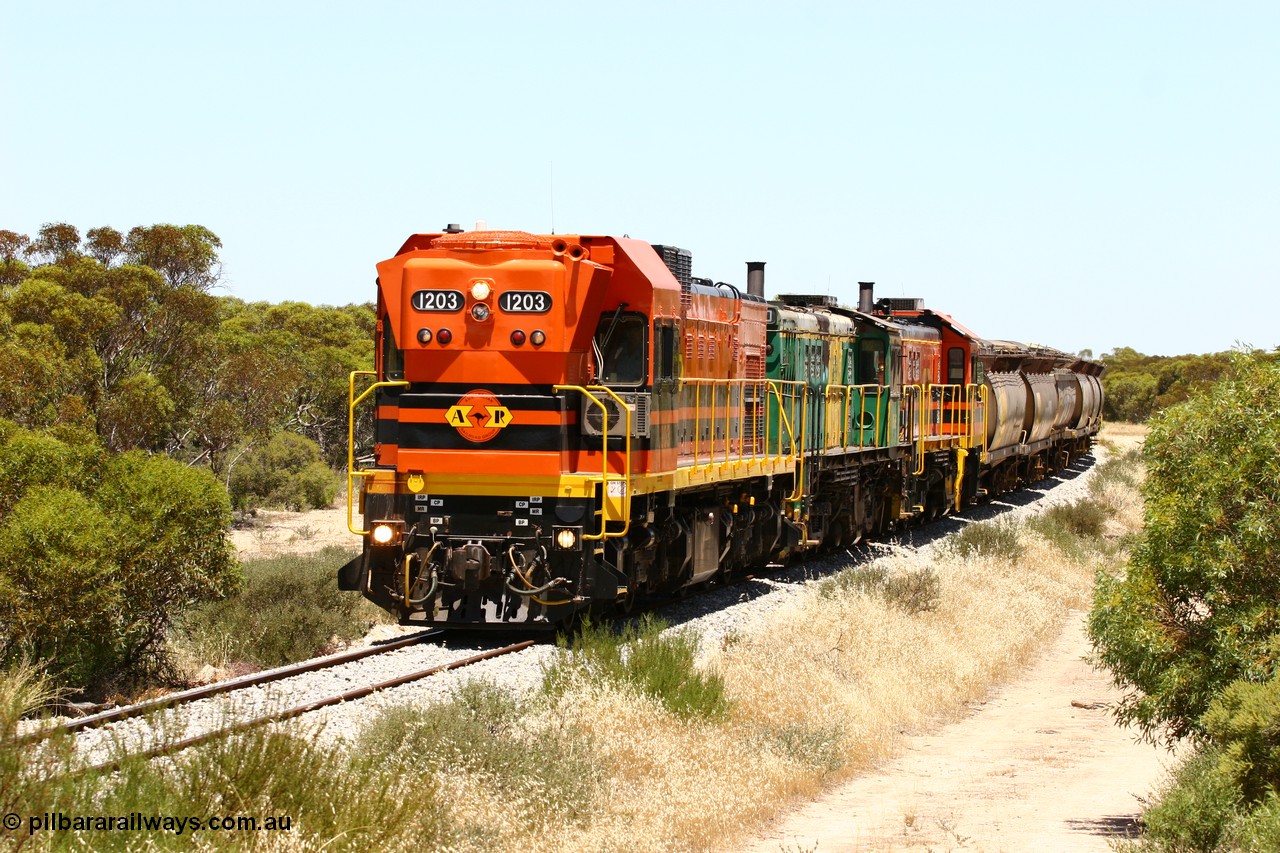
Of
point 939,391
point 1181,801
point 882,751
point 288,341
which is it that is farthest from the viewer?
point 288,341

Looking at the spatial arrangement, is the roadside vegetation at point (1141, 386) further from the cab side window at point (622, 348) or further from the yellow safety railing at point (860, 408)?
the cab side window at point (622, 348)

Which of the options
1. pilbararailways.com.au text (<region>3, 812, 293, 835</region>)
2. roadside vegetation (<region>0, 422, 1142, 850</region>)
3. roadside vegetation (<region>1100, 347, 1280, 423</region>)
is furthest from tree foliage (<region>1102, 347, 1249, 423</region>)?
pilbararailways.com.au text (<region>3, 812, 293, 835</region>)

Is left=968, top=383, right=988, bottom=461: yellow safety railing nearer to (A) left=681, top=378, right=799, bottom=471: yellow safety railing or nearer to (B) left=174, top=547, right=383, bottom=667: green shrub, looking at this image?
(A) left=681, top=378, right=799, bottom=471: yellow safety railing

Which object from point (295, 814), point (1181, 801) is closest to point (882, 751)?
point (1181, 801)

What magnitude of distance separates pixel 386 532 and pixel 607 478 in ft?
7.18

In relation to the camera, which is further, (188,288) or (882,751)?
(188,288)

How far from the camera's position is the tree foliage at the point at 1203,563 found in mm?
10977

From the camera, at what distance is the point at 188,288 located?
33.2 metres

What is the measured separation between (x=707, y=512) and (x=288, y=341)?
29.2 m

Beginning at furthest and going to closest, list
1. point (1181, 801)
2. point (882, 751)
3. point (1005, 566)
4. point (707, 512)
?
point (1005, 566) < point (707, 512) < point (882, 751) < point (1181, 801)

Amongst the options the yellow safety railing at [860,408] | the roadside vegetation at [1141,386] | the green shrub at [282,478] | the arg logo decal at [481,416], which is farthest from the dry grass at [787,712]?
the roadside vegetation at [1141,386]

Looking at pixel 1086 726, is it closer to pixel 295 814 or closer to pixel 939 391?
pixel 295 814

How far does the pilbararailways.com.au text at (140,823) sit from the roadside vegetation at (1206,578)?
5.61 meters

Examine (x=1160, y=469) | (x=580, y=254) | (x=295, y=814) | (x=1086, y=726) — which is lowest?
(x=1086, y=726)
